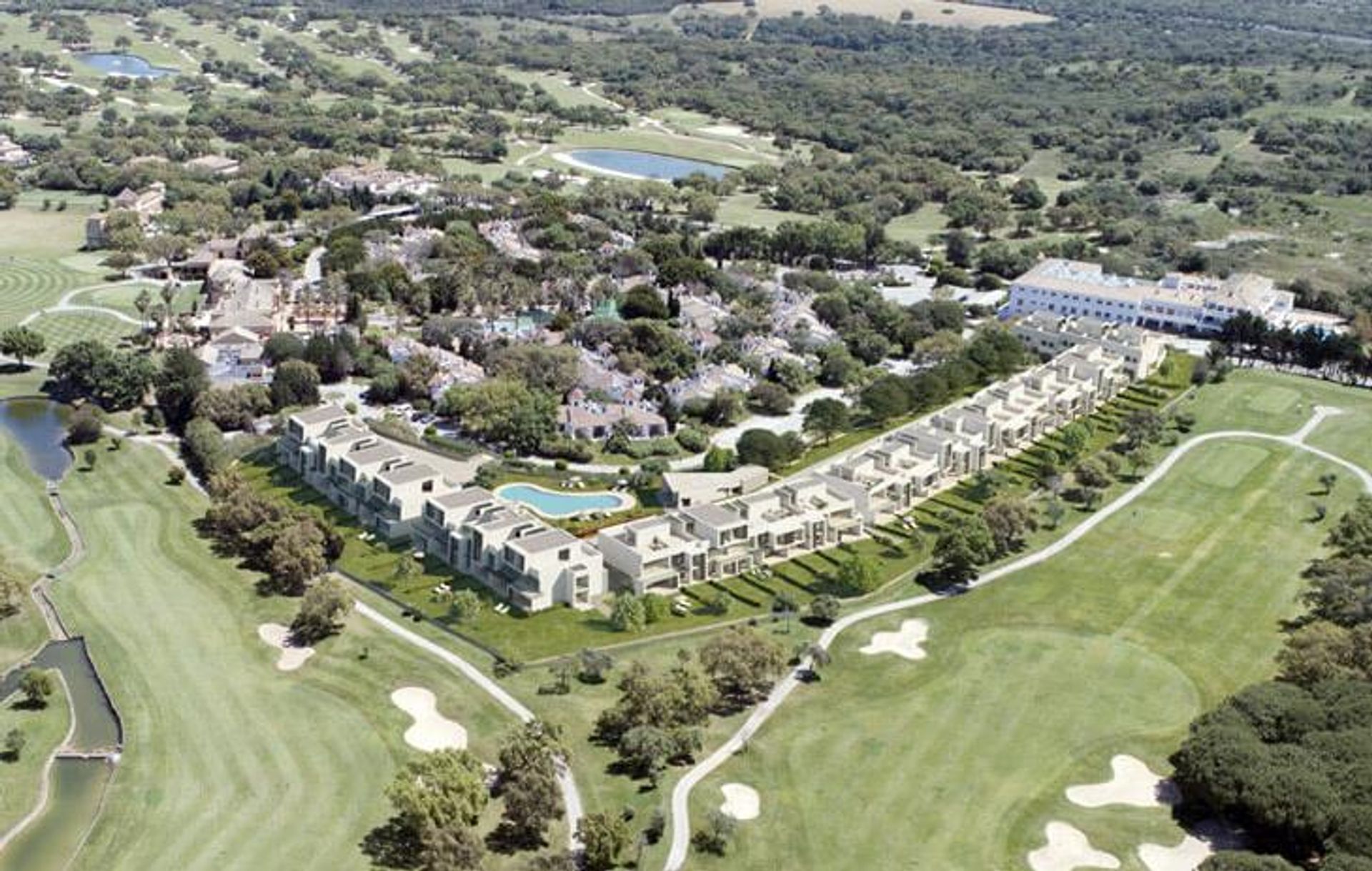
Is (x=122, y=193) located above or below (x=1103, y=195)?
below

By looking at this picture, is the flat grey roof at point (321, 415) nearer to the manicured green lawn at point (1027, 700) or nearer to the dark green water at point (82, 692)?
the dark green water at point (82, 692)

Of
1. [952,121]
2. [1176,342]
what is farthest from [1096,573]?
[952,121]

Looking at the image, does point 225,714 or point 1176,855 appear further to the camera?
point 225,714

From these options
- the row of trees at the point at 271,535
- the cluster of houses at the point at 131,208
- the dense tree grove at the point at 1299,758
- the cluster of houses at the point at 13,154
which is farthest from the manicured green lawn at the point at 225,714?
the cluster of houses at the point at 13,154

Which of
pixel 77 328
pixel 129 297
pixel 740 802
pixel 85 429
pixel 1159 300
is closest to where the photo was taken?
pixel 740 802

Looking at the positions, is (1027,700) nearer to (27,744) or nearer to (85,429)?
(27,744)

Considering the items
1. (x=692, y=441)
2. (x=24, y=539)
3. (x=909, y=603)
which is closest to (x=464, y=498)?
(x=692, y=441)

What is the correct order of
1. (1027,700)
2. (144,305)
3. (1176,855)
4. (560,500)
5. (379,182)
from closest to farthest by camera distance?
(1176,855) → (1027,700) → (560,500) → (144,305) → (379,182)

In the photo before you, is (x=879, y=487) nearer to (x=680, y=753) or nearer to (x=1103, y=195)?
(x=680, y=753)
